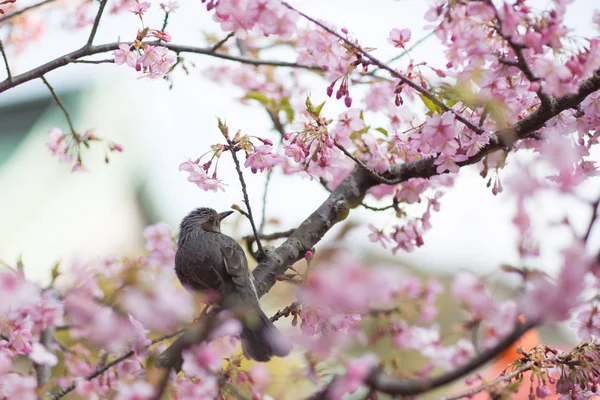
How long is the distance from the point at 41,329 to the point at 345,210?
1763mm

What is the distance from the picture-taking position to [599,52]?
6.17ft

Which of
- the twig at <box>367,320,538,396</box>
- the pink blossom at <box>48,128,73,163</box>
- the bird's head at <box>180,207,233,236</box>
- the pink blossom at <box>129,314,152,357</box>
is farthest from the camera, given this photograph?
the bird's head at <box>180,207,233,236</box>

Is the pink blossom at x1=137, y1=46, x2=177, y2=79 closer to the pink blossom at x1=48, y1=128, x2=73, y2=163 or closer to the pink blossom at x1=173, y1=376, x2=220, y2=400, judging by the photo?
the pink blossom at x1=48, y1=128, x2=73, y2=163

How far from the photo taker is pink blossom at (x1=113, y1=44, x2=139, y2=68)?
2559 mm

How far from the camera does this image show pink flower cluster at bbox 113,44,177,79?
→ 2564 millimetres

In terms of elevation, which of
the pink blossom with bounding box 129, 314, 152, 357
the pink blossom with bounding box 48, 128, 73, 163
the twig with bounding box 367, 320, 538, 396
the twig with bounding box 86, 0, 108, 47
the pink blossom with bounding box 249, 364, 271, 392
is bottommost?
the twig with bounding box 367, 320, 538, 396

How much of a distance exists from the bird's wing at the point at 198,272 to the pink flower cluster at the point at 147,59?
1084 mm

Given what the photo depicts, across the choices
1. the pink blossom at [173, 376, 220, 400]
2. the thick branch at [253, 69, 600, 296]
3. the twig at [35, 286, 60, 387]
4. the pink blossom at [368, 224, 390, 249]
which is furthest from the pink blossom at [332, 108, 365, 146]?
the twig at [35, 286, 60, 387]

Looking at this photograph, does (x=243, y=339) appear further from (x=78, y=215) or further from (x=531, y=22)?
(x=78, y=215)

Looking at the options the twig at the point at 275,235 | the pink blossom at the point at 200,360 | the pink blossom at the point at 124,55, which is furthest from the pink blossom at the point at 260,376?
the pink blossom at the point at 124,55

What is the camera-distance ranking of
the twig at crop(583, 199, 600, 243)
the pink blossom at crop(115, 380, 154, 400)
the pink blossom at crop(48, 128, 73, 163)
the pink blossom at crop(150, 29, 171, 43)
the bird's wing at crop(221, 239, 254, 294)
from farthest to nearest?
the pink blossom at crop(48, 128, 73, 163), the bird's wing at crop(221, 239, 254, 294), the pink blossom at crop(150, 29, 171, 43), the pink blossom at crop(115, 380, 154, 400), the twig at crop(583, 199, 600, 243)

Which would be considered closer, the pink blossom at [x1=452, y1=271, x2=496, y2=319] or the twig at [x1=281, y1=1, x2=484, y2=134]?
the pink blossom at [x1=452, y1=271, x2=496, y2=319]

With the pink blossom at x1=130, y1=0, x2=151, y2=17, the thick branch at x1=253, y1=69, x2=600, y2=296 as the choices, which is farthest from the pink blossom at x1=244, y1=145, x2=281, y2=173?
the pink blossom at x1=130, y1=0, x2=151, y2=17

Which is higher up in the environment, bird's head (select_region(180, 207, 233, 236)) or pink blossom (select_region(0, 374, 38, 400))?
bird's head (select_region(180, 207, 233, 236))
